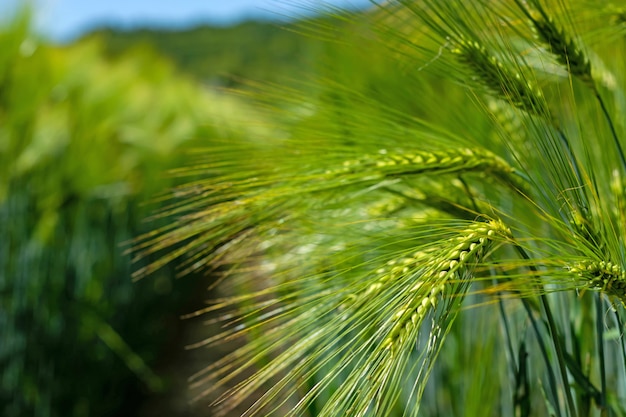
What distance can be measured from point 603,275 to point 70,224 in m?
1.87

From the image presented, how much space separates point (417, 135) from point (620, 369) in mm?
362

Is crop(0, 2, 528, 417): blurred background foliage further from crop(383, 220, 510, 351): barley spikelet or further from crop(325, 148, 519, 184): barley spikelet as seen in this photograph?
crop(383, 220, 510, 351): barley spikelet

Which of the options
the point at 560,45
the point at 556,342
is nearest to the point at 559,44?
the point at 560,45

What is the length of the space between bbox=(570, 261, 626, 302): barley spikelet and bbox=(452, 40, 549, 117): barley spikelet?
0.15 meters

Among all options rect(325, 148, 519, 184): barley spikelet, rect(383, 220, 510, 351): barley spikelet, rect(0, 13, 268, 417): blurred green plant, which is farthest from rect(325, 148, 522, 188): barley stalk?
rect(0, 13, 268, 417): blurred green plant

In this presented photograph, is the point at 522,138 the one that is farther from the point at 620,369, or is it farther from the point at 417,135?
the point at 620,369

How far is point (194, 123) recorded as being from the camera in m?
2.97

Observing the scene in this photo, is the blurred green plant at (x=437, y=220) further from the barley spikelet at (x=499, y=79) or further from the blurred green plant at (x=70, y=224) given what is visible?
the blurred green plant at (x=70, y=224)

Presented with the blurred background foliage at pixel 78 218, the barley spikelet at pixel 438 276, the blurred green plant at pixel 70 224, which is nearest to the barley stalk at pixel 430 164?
the barley spikelet at pixel 438 276

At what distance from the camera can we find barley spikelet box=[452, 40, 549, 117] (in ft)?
2.05

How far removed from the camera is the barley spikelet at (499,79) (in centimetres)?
62

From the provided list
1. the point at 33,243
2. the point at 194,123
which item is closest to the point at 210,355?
the point at 194,123

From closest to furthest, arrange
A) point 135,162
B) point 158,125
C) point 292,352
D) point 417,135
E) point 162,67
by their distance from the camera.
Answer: point 292,352 → point 417,135 → point 135,162 → point 158,125 → point 162,67

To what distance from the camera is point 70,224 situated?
6.95 ft
